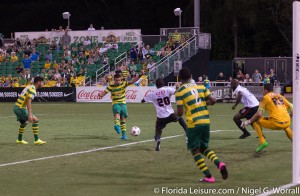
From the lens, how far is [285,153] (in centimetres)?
1670

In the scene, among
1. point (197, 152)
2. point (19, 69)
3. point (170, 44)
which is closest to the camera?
point (197, 152)

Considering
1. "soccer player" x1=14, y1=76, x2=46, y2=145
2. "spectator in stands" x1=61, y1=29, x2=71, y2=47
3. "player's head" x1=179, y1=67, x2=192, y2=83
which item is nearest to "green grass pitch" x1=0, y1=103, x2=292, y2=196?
"soccer player" x1=14, y1=76, x2=46, y2=145

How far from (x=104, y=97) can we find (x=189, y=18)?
2424 cm

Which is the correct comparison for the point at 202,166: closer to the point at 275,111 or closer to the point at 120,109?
the point at 275,111

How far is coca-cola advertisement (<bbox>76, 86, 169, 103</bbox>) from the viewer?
43.9m

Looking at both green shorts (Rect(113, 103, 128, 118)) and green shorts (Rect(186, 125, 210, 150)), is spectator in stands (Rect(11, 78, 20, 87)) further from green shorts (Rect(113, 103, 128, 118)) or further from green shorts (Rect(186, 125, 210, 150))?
green shorts (Rect(186, 125, 210, 150))

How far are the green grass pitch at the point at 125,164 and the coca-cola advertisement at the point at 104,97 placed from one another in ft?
63.0

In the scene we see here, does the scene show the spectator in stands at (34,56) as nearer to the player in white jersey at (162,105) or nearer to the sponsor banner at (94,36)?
the sponsor banner at (94,36)

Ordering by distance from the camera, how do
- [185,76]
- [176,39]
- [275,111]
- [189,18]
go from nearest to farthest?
[185,76], [275,111], [176,39], [189,18]

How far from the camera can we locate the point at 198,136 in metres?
12.6

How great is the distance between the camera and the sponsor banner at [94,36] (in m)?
51.6

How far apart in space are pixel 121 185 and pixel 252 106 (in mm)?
8674

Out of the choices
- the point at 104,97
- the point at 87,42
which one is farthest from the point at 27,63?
the point at 104,97

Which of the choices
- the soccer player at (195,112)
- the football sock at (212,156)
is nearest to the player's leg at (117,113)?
the soccer player at (195,112)
